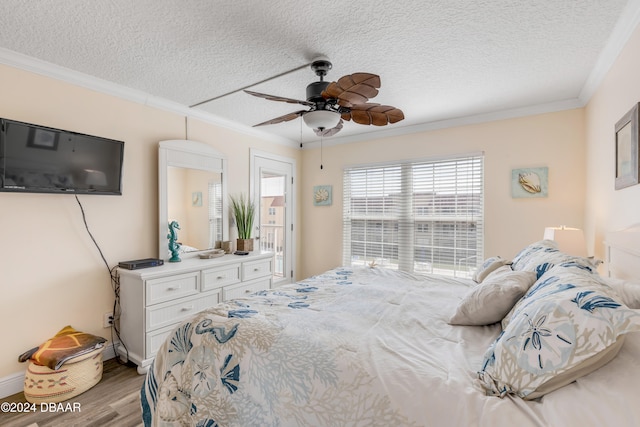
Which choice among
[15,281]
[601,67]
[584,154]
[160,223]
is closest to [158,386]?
[15,281]

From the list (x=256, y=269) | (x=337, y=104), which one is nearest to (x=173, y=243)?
(x=256, y=269)

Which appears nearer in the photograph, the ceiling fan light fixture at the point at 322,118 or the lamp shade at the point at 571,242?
the ceiling fan light fixture at the point at 322,118

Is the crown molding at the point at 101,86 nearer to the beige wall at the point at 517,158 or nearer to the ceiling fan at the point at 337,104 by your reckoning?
the ceiling fan at the point at 337,104

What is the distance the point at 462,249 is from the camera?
3.54 metres

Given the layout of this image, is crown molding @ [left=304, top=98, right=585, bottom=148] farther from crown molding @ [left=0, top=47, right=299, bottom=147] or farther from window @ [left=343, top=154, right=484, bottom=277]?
crown molding @ [left=0, top=47, right=299, bottom=147]

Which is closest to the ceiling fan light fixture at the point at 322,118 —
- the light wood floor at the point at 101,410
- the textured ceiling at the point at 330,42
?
the textured ceiling at the point at 330,42

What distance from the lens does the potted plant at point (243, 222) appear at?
3.61 m

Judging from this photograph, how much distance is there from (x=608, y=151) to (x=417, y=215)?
75.3 inches

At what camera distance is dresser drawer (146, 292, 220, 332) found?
8.11ft

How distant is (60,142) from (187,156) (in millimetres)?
1100

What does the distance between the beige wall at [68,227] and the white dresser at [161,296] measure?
29 cm

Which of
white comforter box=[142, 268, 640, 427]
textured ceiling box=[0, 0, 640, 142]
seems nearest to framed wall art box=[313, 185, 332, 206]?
textured ceiling box=[0, 0, 640, 142]

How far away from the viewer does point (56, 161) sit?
A: 2.24 metres

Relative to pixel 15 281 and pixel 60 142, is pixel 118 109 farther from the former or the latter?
pixel 15 281
